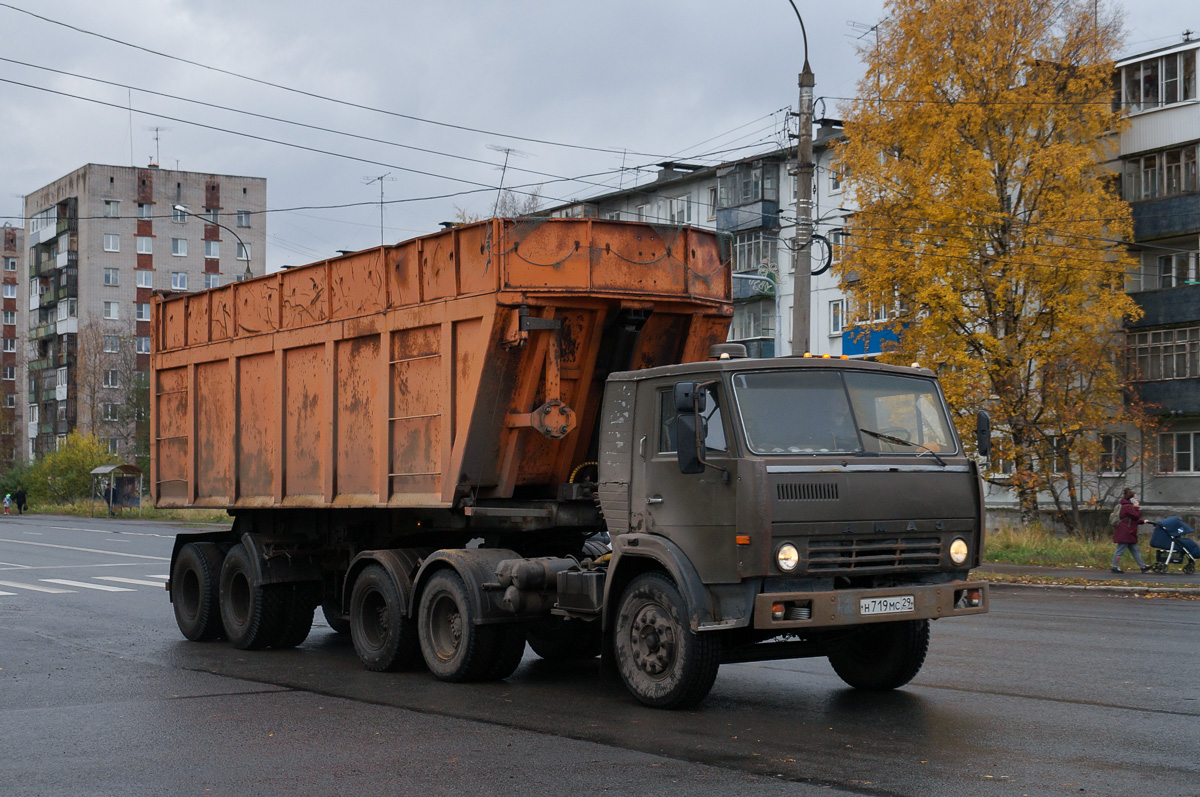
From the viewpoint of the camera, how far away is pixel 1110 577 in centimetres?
2359

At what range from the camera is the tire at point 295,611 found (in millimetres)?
13492

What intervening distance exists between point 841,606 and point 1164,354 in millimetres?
31656

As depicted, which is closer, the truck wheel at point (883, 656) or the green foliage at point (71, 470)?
the truck wheel at point (883, 656)

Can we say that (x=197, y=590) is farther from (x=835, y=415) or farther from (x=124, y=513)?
(x=124, y=513)

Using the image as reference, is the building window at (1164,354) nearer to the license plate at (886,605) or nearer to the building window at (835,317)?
the building window at (835,317)

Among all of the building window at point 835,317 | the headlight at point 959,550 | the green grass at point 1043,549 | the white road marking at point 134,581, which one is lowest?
the white road marking at point 134,581

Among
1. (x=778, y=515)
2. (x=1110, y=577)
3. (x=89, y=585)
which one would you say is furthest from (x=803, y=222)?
(x=778, y=515)

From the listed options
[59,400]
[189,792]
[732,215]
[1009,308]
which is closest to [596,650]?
[189,792]

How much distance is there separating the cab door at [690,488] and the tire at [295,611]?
519 cm

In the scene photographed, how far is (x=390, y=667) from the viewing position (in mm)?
11469

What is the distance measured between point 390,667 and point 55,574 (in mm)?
15769

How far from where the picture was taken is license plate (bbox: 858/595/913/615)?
8711 millimetres

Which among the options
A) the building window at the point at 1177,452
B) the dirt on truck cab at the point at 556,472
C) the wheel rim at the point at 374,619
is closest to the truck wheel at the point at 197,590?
the dirt on truck cab at the point at 556,472

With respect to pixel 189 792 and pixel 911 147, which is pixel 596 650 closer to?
pixel 189 792
